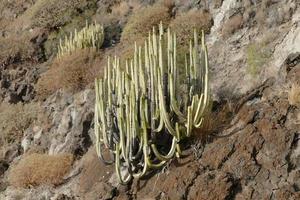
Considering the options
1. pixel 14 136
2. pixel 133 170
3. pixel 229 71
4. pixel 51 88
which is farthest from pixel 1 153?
pixel 229 71

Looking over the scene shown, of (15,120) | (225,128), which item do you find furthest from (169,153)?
(15,120)

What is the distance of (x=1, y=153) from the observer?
36.0 feet

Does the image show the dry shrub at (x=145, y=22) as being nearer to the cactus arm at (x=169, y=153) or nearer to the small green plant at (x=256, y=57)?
the small green plant at (x=256, y=57)

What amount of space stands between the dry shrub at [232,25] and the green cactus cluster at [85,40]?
147 inches

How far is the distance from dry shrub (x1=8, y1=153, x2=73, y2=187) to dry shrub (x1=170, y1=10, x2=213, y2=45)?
11.9 ft

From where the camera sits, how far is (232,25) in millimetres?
10352

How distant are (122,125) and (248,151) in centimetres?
180

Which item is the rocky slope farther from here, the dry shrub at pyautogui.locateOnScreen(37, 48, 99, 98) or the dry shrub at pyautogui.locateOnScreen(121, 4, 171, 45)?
the dry shrub at pyautogui.locateOnScreen(121, 4, 171, 45)

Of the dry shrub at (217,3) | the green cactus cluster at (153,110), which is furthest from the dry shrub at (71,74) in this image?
the green cactus cluster at (153,110)

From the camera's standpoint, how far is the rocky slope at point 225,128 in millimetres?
6746

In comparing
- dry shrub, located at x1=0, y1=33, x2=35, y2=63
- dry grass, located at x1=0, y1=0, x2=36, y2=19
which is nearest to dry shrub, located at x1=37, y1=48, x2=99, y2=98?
dry shrub, located at x1=0, y1=33, x2=35, y2=63

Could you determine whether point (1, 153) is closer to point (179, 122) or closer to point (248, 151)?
point (179, 122)

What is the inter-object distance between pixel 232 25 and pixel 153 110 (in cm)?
370

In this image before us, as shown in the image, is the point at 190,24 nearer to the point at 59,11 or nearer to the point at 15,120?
the point at 15,120
